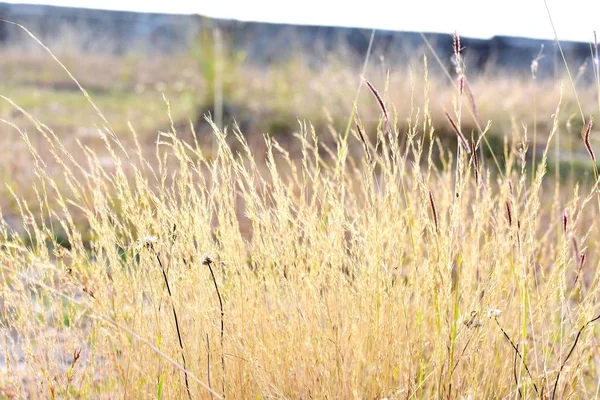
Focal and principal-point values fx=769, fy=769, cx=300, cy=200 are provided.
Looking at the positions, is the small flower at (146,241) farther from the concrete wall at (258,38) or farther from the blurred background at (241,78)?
the concrete wall at (258,38)

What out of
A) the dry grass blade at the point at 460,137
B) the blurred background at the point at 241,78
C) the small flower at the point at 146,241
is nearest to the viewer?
the dry grass blade at the point at 460,137

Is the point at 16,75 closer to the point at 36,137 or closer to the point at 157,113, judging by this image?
the point at 157,113

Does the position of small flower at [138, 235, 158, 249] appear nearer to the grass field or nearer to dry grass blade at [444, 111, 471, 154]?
the grass field

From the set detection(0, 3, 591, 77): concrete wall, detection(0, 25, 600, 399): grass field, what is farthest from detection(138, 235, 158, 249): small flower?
detection(0, 3, 591, 77): concrete wall

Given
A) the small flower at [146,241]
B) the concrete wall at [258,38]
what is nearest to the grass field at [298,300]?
the small flower at [146,241]

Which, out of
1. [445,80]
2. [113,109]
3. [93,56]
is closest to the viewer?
[445,80]

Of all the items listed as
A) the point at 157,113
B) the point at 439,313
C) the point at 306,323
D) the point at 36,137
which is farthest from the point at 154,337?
the point at 157,113

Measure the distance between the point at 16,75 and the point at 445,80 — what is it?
282 inches

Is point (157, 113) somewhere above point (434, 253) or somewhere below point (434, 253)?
below

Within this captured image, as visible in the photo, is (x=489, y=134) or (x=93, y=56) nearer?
(x=489, y=134)

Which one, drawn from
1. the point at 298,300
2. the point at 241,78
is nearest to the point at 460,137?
the point at 298,300

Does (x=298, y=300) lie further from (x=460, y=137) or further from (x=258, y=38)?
(x=258, y=38)

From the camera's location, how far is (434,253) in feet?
5.65

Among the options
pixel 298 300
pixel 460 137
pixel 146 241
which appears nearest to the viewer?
pixel 460 137
